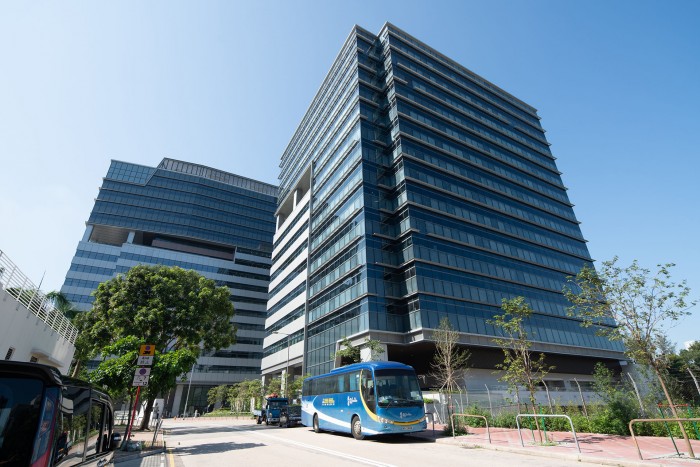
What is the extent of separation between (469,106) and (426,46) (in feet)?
37.8

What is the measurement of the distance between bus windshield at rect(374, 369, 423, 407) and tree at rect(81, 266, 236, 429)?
15.9 metres

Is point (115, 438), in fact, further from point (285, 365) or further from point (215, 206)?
point (215, 206)

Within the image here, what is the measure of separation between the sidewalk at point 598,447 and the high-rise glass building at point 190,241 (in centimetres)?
Answer: 7125

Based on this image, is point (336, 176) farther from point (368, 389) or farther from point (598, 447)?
point (598, 447)

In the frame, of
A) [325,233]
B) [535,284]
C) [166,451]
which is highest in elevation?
[325,233]

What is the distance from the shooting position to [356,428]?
16516 millimetres

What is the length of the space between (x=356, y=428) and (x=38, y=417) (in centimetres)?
1534

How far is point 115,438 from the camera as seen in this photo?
6.00 m

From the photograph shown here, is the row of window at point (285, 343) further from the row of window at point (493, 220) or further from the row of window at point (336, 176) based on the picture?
the row of window at point (493, 220)

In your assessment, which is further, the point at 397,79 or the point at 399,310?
the point at 397,79

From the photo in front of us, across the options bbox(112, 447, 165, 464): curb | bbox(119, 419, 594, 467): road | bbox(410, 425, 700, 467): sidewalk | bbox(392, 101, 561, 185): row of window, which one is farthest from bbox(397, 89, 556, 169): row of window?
bbox(112, 447, 165, 464): curb

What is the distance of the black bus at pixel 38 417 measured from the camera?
3.18 m

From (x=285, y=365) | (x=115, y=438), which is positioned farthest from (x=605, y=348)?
(x=115, y=438)

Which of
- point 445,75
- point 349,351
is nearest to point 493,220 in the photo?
point 445,75
